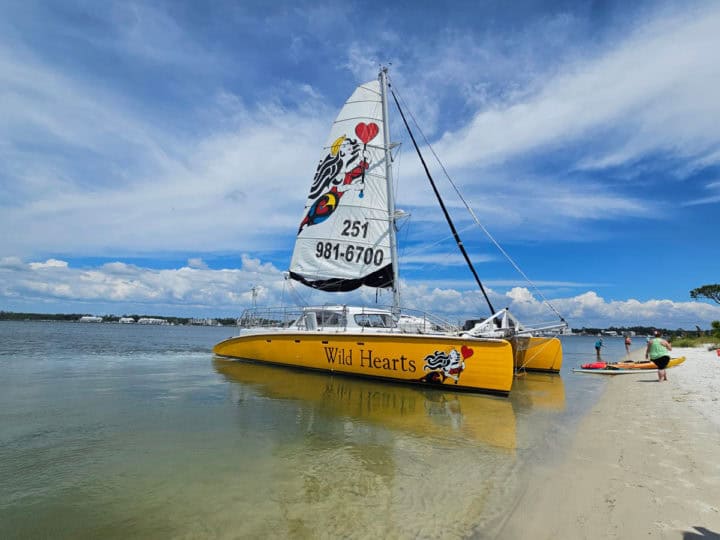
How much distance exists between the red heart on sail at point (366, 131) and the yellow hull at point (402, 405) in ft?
30.6

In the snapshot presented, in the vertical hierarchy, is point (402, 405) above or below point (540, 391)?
above

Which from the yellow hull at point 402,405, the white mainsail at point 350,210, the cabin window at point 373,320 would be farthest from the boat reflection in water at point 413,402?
the white mainsail at point 350,210

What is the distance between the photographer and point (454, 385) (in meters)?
11.7

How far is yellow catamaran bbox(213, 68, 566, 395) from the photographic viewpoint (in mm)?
11750

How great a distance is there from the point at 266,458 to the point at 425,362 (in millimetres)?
6744

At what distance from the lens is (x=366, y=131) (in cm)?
1694

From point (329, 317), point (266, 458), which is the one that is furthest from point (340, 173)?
point (266, 458)

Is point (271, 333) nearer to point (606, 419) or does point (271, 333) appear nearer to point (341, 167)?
point (341, 167)

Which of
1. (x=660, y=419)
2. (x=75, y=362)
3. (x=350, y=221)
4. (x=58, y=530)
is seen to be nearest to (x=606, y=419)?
(x=660, y=419)

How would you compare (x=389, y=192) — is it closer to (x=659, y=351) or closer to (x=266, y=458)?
(x=659, y=351)

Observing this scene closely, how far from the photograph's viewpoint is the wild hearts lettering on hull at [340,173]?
16.7 metres

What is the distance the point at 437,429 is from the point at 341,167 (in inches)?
467

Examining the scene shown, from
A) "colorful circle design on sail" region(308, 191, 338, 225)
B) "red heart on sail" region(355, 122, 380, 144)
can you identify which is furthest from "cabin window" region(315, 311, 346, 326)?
"red heart on sail" region(355, 122, 380, 144)

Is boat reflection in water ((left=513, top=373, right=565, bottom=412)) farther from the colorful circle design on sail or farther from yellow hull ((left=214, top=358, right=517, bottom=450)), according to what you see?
the colorful circle design on sail
